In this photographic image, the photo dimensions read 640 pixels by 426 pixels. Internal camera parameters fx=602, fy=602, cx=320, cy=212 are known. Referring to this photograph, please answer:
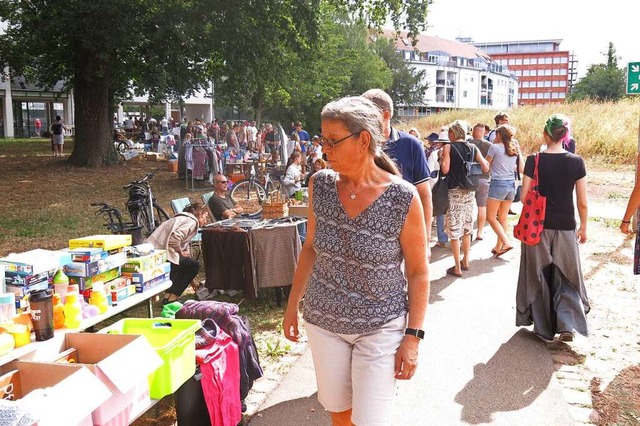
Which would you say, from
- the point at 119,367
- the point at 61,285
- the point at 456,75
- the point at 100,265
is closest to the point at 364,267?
the point at 119,367

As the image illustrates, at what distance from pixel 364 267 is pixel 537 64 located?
163 m

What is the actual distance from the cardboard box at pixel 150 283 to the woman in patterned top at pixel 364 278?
2145 millimetres

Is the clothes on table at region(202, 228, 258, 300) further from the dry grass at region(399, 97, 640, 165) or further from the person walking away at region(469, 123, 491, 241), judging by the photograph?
the dry grass at region(399, 97, 640, 165)

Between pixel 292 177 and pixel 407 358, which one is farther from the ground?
pixel 292 177

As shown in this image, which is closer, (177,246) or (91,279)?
(91,279)

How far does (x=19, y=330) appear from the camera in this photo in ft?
10.3

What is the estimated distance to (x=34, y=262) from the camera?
11.5 feet

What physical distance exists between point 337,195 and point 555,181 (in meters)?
3.11

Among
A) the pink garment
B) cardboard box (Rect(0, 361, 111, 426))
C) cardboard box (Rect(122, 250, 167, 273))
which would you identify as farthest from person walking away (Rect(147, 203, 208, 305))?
cardboard box (Rect(0, 361, 111, 426))

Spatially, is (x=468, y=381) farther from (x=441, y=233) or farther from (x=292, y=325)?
(x=441, y=233)

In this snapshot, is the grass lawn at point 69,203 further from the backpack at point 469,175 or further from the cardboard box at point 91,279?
the backpack at point 469,175

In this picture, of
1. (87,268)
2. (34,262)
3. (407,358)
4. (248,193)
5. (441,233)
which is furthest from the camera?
(248,193)

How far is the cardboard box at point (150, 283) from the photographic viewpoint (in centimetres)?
437

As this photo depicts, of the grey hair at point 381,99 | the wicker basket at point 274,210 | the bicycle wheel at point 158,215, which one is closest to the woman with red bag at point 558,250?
the grey hair at point 381,99
